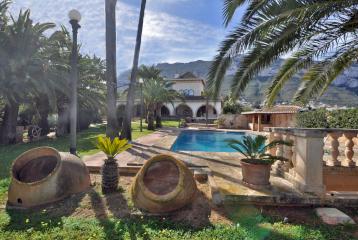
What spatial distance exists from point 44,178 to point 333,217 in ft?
17.5

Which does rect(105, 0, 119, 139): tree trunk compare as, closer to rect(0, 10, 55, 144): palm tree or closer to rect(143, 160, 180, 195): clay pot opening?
rect(0, 10, 55, 144): palm tree

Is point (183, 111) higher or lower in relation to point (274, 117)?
higher

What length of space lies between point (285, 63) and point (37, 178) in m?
6.78

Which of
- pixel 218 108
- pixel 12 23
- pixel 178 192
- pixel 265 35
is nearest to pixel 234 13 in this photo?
pixel 265 35

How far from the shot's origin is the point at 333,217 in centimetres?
444

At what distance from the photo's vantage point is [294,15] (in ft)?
17.0

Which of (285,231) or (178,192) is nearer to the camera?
(285,231)

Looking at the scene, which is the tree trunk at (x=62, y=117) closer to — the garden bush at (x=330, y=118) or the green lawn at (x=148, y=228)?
the green lawn at (x=148, y=228)

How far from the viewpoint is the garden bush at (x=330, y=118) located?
541 inches

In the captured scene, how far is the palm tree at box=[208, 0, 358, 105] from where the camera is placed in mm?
5354

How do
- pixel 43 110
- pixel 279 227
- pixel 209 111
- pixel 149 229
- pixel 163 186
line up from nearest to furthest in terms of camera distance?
pixel 149 229 < pixel 279 227 < pixel 163 186 < pixel 43 110 < pixel 209 111

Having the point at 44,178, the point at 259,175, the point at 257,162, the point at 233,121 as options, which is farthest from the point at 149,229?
the point at 233,121

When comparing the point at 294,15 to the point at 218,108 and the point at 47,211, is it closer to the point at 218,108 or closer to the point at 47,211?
Result: the point at 47,211

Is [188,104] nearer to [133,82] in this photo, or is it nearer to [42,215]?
[133,82]
